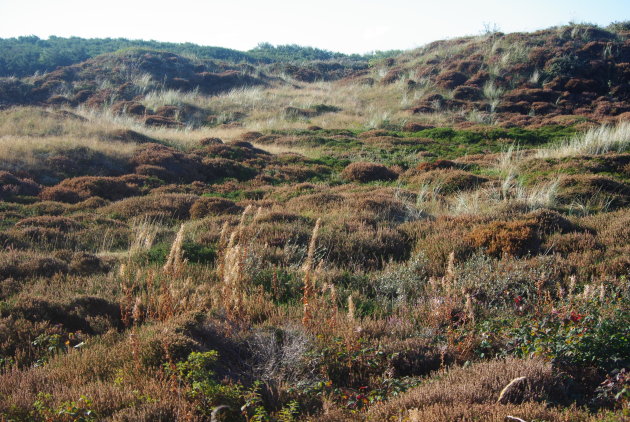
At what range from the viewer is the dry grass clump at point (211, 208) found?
33.8 ft

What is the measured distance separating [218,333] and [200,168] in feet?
39.1

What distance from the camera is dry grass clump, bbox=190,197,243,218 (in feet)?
33.8

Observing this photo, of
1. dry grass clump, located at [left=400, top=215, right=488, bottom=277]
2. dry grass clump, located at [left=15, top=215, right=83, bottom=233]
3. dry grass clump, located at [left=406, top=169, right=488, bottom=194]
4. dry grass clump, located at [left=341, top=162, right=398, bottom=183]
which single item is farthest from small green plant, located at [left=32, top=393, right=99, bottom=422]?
dry grass clump, located at [left=341, top=162, right=398, bottom=183]

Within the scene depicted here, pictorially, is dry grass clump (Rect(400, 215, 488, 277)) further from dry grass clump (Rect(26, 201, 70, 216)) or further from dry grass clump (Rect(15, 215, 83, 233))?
dry grass clump (Rect(26, 201, 70, 216))

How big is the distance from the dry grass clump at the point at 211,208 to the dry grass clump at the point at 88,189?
292 cm

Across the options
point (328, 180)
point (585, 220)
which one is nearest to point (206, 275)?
point (585, 220)

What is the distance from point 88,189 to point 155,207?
8.87 ft

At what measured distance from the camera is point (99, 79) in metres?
35.0

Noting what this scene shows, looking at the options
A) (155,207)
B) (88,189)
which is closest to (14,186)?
(88,189)

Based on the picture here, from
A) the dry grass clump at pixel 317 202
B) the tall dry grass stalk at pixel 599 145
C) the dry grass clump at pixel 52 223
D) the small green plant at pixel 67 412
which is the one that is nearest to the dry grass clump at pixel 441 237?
the dry grass clump at pixel 317 202

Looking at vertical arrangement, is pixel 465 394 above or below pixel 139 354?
above

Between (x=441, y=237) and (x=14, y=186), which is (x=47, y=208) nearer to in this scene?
(x=14, y=186)

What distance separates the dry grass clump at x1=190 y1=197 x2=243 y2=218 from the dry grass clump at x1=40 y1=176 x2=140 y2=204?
115 inches

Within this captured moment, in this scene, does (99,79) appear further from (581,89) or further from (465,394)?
(465,394)
